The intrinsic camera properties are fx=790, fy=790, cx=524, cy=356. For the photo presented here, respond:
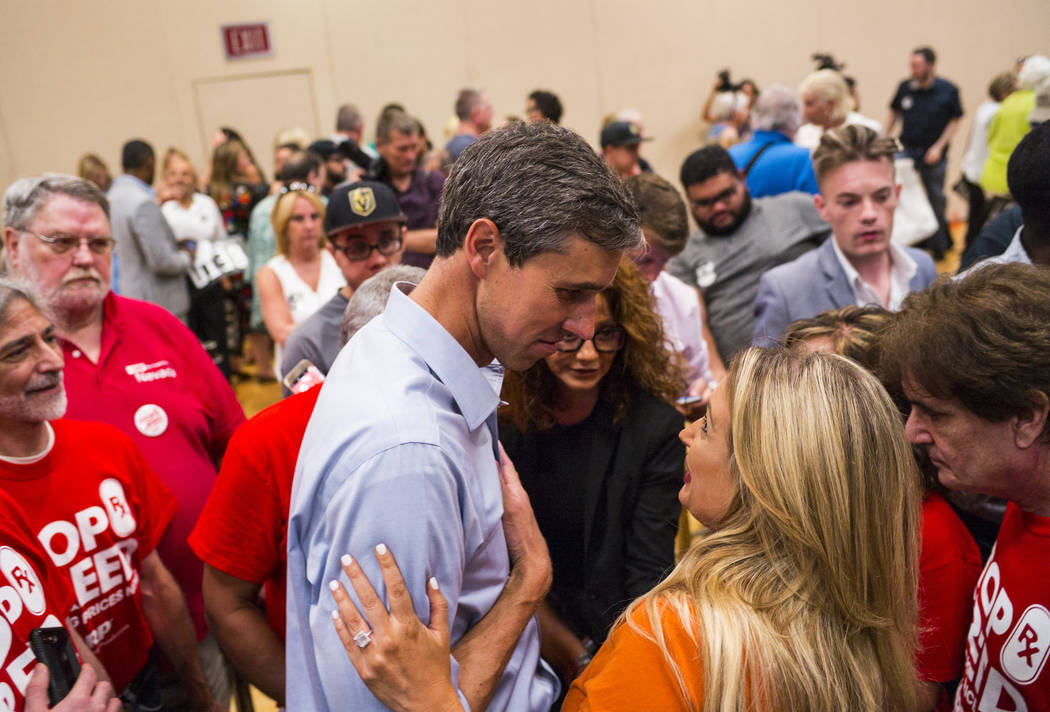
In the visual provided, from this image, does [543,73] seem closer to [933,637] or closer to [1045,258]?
[1045,258]

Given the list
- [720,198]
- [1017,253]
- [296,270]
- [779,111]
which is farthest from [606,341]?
[779,111]

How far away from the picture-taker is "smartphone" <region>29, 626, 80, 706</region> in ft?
4.58

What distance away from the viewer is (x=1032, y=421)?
127cm

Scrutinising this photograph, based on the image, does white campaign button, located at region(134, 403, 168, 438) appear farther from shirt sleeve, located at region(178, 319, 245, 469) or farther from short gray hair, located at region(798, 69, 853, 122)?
short gray hair, located at region(798, 69, 853, 122)

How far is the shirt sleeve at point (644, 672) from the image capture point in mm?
1083

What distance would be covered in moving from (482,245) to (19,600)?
1060 mm

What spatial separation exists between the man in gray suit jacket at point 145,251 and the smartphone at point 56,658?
3.76 metres

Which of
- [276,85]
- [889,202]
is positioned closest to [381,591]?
[889,202]

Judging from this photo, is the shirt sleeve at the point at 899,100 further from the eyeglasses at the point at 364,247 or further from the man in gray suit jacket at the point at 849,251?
the eyeglasses at the point at 364,247

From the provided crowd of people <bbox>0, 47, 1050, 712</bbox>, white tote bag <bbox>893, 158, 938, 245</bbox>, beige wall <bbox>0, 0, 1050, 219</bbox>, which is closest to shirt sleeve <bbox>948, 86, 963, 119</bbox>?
beige wall <bbox>0, 0, 1050, 219</bbox>

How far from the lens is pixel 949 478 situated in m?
1.37

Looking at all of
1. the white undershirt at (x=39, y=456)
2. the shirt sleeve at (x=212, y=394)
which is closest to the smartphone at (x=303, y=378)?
the shirt sleeve at (x=212, y=394)

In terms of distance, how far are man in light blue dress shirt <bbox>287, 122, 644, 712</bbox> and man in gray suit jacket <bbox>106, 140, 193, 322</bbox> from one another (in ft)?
13.8

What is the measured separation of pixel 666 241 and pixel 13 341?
6.42 ft
